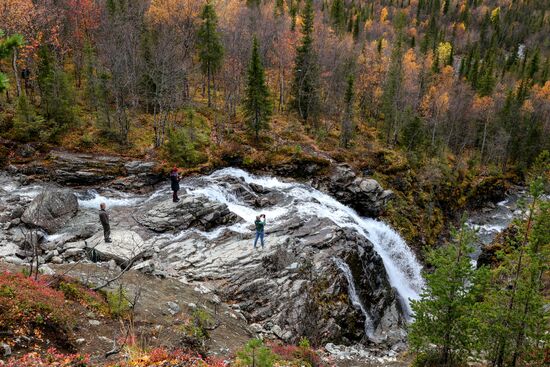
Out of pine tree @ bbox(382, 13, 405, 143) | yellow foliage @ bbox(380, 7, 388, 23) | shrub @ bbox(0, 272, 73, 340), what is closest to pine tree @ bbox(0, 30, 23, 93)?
shrub @ bbox(0, 272, 73, 340)

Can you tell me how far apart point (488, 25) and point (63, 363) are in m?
145

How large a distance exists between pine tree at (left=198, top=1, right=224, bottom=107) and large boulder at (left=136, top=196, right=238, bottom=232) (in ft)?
70.5

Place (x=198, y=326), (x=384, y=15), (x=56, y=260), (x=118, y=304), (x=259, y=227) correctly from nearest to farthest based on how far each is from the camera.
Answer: (x=118, y=304)
(x=198, y=326)
(x=56, y=260)
(x=259, y=227)
(x=384, y=15)

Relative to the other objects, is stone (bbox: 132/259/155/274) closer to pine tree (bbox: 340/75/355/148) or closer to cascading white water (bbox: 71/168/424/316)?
cascading white water (bbox: 71/168/424/316)

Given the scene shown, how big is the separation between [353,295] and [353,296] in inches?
2.6

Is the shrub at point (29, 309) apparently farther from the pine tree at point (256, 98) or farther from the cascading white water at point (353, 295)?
the pine tree at point (256, 98)

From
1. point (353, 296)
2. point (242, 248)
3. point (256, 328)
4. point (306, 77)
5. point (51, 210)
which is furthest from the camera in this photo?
point (306, 77)

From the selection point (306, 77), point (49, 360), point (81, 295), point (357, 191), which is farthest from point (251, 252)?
point (306, 77)

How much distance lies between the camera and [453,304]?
464 inches

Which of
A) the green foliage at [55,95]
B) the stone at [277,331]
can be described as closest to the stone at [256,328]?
the stone at [277,331]

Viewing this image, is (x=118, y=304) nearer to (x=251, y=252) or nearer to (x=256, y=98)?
(x=251, y=252)

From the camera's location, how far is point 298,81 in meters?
46.4

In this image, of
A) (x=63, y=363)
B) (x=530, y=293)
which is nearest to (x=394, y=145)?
(x=530, y=293)

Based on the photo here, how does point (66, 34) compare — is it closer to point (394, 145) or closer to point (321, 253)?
point (321, 253)
